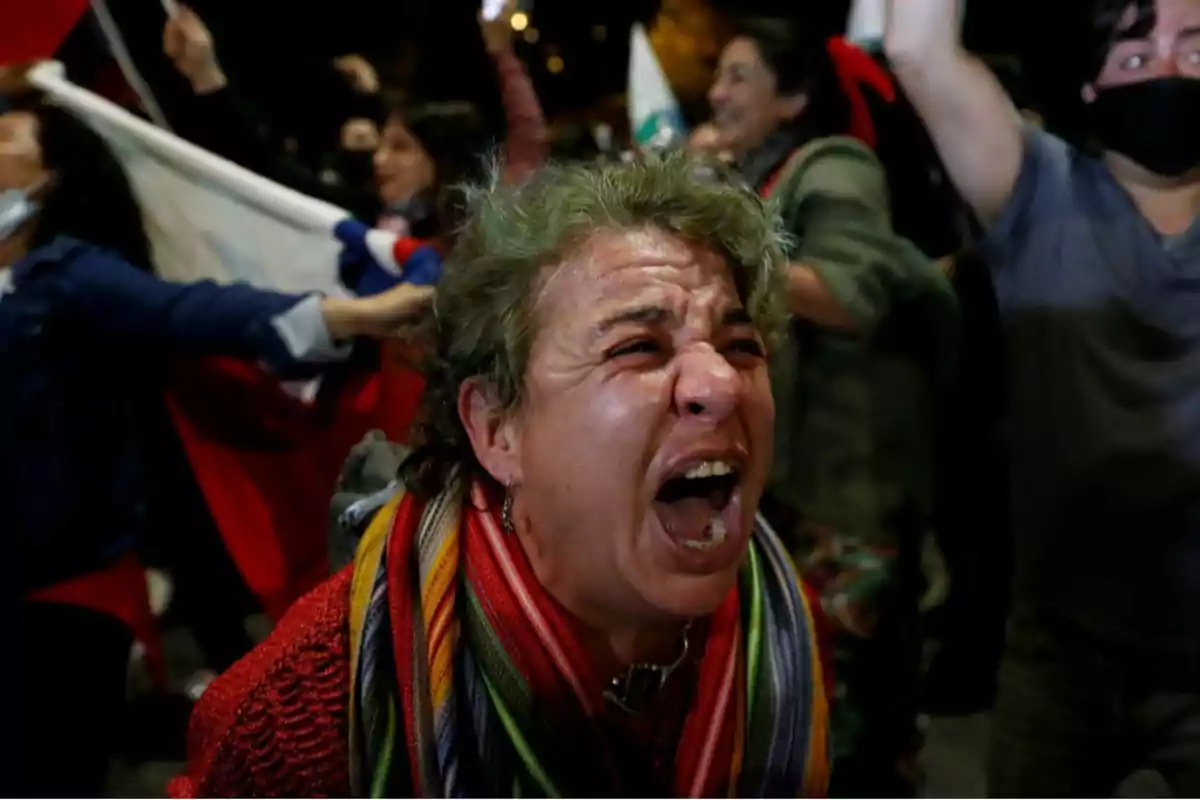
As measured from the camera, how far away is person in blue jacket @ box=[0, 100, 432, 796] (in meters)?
1.21

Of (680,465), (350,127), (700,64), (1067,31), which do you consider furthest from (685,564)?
(350,127)

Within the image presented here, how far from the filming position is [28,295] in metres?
1.28

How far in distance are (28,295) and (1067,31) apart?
143 cm

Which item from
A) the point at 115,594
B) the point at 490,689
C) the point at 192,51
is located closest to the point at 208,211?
the point at 192,51

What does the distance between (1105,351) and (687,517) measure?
0.57m

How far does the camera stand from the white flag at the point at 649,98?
1.76 m

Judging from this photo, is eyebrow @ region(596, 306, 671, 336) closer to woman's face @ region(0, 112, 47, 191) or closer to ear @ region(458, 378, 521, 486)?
ear @ region(458, 378, 521, 486)

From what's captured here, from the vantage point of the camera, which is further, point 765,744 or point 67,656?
point 67,656

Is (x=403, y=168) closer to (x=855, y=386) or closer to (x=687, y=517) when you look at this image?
(x=855, y=386)

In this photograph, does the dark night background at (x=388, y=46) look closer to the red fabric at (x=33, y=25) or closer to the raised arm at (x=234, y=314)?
the red fabric at (x=33, y=25)

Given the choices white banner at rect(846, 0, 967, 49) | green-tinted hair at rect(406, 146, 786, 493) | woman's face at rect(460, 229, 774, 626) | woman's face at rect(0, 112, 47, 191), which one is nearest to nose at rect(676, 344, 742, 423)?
woman's face at rect(460, 229, 774, 626)

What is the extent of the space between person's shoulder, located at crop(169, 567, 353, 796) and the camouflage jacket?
20.9 inches

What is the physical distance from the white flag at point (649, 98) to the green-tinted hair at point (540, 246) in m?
0.86

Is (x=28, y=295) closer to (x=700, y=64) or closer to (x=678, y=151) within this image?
(x=678, y=151)
